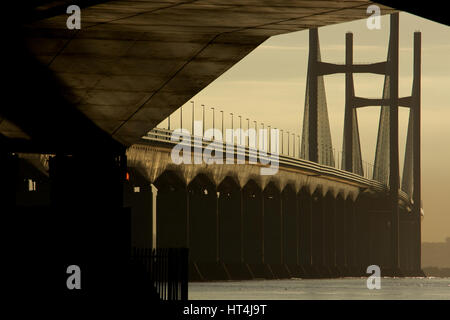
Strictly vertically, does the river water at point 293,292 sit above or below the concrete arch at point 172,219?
below

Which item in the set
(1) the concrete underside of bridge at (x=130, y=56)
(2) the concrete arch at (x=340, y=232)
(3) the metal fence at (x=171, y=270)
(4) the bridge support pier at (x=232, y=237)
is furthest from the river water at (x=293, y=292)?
(3) the metal fence at (x=171, y=270)

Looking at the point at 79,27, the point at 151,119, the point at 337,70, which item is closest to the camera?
the point at 79,27

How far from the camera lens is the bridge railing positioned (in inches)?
3214

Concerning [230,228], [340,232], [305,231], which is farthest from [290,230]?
[230,228]

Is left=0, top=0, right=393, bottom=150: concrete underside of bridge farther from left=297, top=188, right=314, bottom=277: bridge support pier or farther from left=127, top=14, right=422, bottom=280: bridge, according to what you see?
left=297, top=188, right=314, bottom=277: bridge support pier

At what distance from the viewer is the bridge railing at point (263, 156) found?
8162 centimetres

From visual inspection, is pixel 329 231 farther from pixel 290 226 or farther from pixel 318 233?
pixel 290 226

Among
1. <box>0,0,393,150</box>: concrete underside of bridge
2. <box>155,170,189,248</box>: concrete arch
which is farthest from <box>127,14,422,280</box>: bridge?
<box>0,0,393,150</box>: concrete underside of bridge

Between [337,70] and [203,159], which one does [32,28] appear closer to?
[203,159]

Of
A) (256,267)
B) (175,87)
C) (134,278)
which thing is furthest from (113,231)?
(256,267)

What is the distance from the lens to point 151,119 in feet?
92.6

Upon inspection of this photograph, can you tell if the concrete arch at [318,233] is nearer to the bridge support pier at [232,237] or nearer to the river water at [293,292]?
the river water at [293,292]

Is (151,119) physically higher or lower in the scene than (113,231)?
higher
